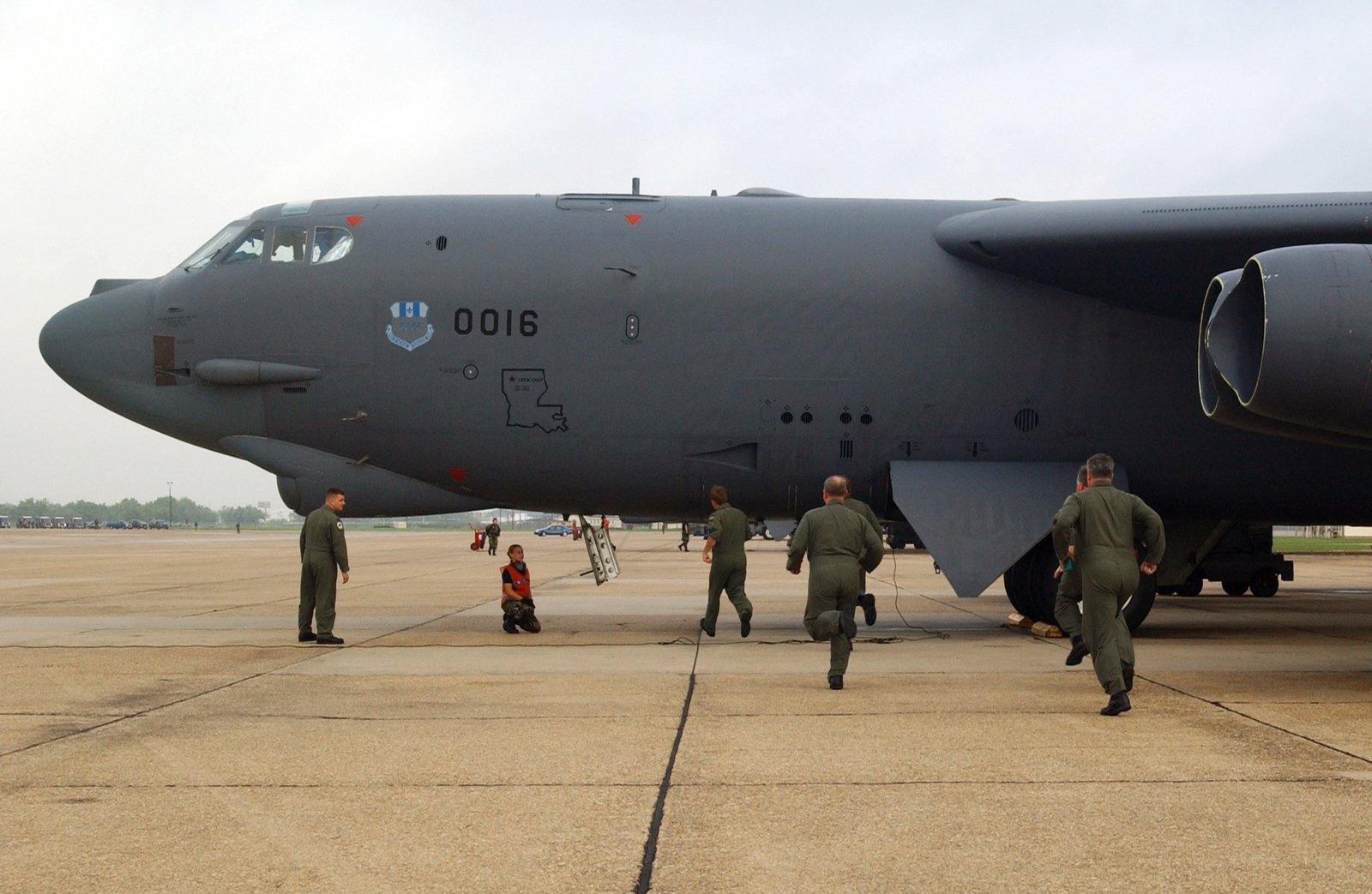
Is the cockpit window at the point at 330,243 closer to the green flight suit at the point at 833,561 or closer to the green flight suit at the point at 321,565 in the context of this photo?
the green flight suit at the point at 321,565

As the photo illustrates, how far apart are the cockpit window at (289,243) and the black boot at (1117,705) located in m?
8.88

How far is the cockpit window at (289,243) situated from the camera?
12352mm

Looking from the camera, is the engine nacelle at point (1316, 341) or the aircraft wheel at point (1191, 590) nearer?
the engine nacelle at point (1316, 341)

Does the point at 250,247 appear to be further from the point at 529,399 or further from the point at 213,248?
the point at 529,399

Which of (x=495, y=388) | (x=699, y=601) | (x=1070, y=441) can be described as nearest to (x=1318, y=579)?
(x=699, y=601)

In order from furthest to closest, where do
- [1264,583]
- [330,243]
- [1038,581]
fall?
1. [1264,583]
2. [1038,581]
3. [330,243]

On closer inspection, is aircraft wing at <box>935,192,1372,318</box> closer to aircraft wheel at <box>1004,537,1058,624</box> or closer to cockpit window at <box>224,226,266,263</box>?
aircraft wheel at <box>1004,537,1058,624</box>

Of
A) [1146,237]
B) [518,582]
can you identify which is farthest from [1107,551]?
[518,582]

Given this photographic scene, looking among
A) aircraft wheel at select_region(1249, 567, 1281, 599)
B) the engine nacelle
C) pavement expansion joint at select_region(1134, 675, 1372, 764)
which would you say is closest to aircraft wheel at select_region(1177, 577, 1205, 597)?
aircraft wheel at select_region(1249, 567, 1281, 599)

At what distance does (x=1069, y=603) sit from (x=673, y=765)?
16.8 feet

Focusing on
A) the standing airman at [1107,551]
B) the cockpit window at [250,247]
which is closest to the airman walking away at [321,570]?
the cockpit window at [250,247]

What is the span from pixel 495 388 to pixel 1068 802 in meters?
8.05

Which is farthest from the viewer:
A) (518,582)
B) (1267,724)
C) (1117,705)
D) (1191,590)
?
(1191,590)

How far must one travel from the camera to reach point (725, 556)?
11875 millimetres
